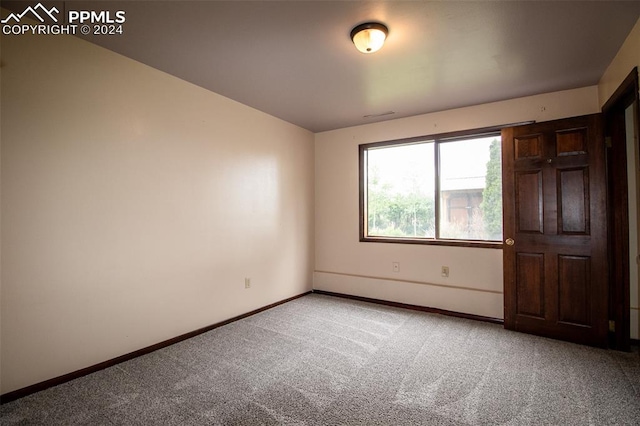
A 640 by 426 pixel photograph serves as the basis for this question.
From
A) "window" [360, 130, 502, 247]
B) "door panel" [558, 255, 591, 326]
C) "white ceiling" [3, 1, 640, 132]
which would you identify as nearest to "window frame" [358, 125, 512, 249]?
"window" [360, 130, 502, 247]

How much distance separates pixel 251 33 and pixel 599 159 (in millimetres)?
3253

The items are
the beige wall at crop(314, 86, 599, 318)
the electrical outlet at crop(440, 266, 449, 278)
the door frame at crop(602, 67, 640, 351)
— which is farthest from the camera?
the electrical outlet at crop(440, 266, 449, 278)

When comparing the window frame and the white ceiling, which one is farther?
the window frame

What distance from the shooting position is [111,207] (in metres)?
2.47

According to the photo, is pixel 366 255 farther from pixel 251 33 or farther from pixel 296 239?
pixel 251 33

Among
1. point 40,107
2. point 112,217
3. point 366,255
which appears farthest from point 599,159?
point 40,107

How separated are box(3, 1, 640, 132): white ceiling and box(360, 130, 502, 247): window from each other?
66 cm

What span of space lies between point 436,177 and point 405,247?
3.28 feet

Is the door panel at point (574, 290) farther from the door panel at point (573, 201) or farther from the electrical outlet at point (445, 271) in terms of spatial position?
the electrical outlet at point (445, 271)

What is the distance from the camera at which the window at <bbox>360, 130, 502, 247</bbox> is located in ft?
11.9


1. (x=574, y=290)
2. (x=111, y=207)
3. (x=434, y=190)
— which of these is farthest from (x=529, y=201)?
(x=111, y=207)

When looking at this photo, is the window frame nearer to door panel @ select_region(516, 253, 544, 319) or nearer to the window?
the window

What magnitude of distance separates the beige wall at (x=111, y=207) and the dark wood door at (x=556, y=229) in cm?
291

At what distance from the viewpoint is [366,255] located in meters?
4.40
